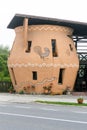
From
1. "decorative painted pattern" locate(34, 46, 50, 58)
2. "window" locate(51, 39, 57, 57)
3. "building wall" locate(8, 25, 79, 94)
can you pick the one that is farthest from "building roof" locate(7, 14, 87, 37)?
"decorative painted pattern" locate(34, 46, 50, 58)

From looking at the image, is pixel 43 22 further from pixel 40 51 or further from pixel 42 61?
pixel 42 61

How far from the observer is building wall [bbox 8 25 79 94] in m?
40.9

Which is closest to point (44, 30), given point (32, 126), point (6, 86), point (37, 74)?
point (37, 74)

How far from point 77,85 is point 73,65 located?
6966 mm

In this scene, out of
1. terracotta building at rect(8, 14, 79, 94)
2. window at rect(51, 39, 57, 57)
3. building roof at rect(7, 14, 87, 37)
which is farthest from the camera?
window at rect(51, 39, 57, 57)

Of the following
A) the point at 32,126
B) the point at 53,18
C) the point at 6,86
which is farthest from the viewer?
the point at 6,86

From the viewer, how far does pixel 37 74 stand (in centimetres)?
4100

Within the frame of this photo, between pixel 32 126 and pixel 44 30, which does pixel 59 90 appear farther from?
pixel 32 126

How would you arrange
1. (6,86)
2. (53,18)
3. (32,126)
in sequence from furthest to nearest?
(6,86), (53,18), (32,126)

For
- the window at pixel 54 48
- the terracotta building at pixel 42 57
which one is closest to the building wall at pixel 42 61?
the terracotta building at pixel 42 57

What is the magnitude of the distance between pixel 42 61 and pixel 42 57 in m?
0.41

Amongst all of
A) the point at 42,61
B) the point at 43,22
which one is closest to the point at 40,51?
the point at 42,61

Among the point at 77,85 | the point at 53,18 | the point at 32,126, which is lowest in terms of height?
the point at 77,85

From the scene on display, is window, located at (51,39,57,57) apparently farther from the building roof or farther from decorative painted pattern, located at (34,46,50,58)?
the building roof
